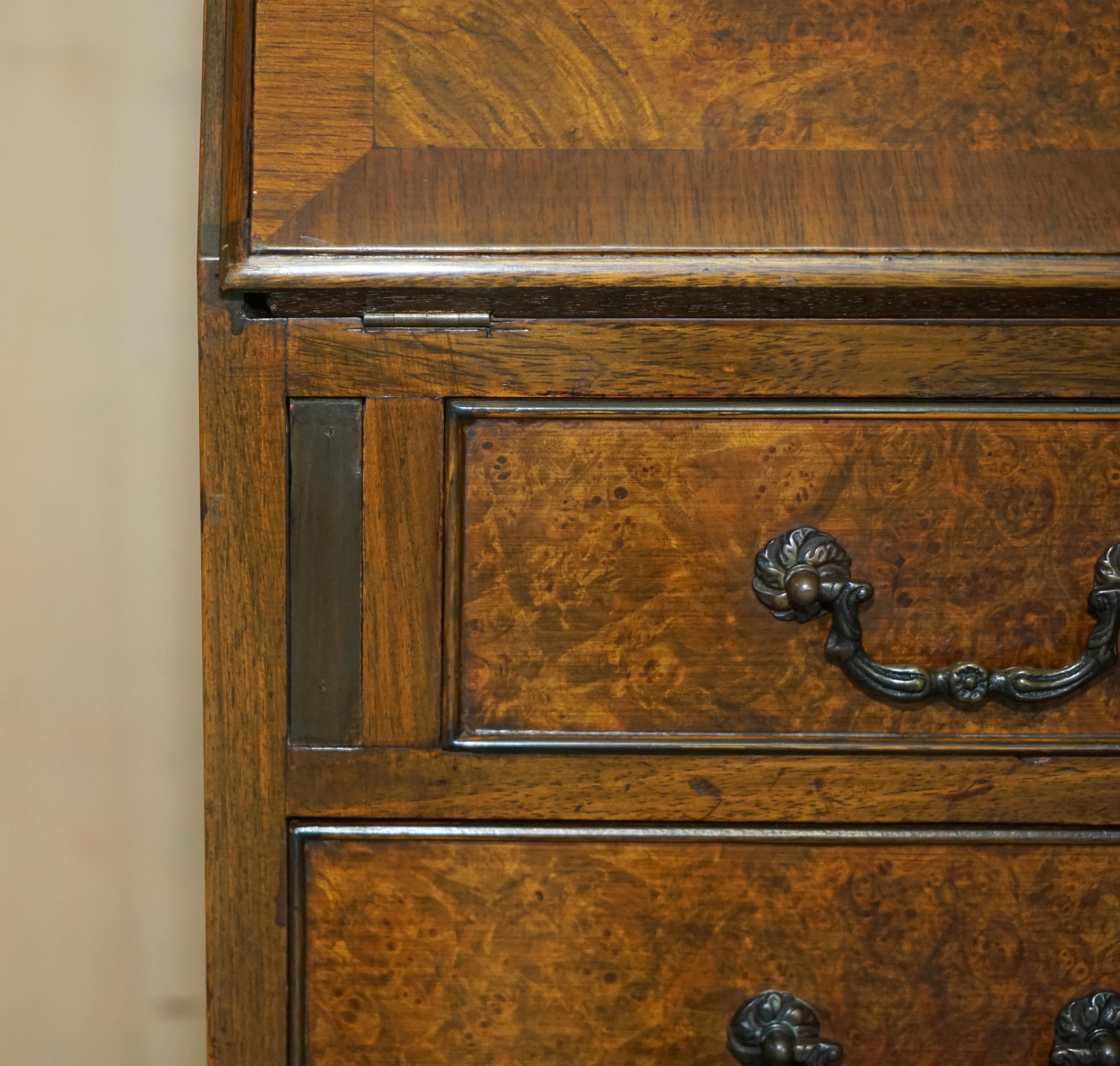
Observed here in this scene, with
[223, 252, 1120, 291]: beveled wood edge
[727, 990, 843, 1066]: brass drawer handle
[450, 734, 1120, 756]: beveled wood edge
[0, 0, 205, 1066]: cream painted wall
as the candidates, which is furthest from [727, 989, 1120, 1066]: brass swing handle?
[0, 0, 205, 1066]: cream painted wall

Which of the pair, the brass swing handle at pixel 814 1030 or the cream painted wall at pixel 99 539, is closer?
the brass swing handle at pixel 814 1030

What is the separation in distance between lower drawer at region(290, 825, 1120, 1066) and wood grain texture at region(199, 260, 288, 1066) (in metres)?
0.02

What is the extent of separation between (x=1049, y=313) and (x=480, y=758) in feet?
1.08

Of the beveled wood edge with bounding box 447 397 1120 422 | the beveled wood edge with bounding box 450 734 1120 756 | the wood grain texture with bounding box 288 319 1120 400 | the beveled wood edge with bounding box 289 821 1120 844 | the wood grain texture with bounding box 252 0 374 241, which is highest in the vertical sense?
the wood grain texture with bounding box 252 0 374 241

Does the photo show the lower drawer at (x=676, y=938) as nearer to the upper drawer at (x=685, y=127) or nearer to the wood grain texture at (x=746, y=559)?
the wood grain texture at (x=746, y=559)

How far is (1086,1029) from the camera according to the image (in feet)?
1.66

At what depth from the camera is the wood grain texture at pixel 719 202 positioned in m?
0.46

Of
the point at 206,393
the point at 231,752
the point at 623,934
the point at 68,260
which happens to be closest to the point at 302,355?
the point at 206,393

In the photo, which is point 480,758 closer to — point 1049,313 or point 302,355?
point 302,355

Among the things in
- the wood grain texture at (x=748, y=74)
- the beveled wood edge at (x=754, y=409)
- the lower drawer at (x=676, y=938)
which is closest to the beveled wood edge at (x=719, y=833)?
the lower drawer at (x=676, y=938)

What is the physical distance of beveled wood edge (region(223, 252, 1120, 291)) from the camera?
45cm

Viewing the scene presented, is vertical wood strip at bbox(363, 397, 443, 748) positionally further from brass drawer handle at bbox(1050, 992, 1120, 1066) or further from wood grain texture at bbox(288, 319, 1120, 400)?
brass drawer handle at bbox(1050, 992, 1120, 1066)

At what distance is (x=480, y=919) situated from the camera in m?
0.50

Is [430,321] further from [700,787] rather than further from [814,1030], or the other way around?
[814,1030]
